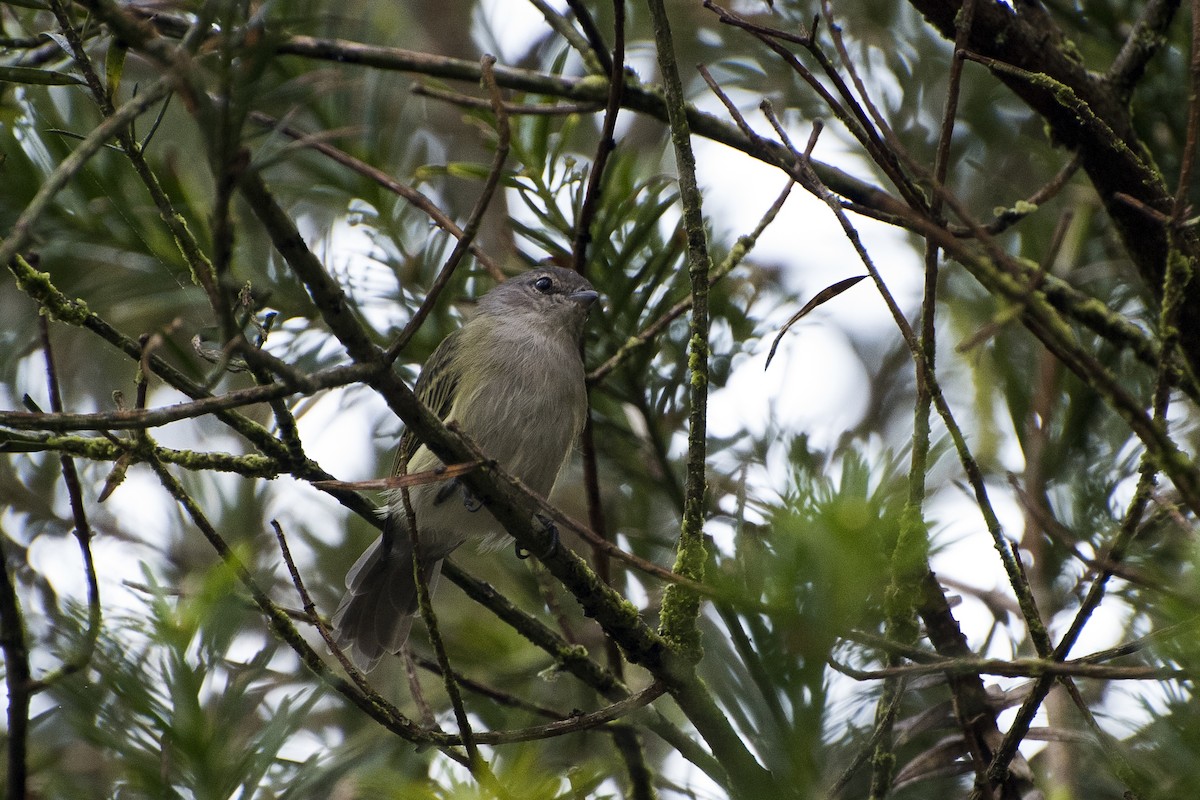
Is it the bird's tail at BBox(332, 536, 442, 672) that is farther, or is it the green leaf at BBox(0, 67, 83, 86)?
the bird's tail at BBox(332, 536, 442, 672)

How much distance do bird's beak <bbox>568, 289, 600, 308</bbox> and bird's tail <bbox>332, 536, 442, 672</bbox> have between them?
1.11m

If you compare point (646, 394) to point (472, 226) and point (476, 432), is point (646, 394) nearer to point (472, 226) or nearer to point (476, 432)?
point (476, 432)

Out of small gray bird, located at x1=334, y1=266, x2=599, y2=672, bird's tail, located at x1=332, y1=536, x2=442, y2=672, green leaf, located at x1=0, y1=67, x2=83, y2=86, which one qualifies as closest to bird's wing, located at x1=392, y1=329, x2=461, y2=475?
small gray bird, located at x1=334, y1=266, x2=599, y2=672

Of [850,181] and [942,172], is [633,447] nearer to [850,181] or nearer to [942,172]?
[850,181]

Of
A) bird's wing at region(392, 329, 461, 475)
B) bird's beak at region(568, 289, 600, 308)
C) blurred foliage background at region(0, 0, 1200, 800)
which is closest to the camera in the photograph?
blurred foliage background at region(0, 0, 1200, 800)

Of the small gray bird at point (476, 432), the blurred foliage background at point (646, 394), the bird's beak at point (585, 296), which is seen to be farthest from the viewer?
the small gray bird at point (476, 432)

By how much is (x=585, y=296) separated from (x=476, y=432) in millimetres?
629

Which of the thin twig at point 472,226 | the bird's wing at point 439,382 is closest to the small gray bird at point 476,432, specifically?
the bird's wing at point 439,382

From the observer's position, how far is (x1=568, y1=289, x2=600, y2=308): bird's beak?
13.1ft

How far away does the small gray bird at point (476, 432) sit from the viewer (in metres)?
4.17

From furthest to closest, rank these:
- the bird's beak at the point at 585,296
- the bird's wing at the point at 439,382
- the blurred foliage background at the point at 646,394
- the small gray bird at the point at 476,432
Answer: the bird's wing at the point at 439,382 → the small gray bird at the point at 476,432 → the bird's beak at the point at 585,296 → the blurred foliage background at the point at 646,394

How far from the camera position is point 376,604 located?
173 inches

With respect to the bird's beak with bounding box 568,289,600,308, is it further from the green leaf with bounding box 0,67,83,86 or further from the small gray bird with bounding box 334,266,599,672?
the green leaf with bounding box 0,67,83,86

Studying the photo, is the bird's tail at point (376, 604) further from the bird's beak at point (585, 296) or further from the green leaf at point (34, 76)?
the green leaf at point (34, 76)
